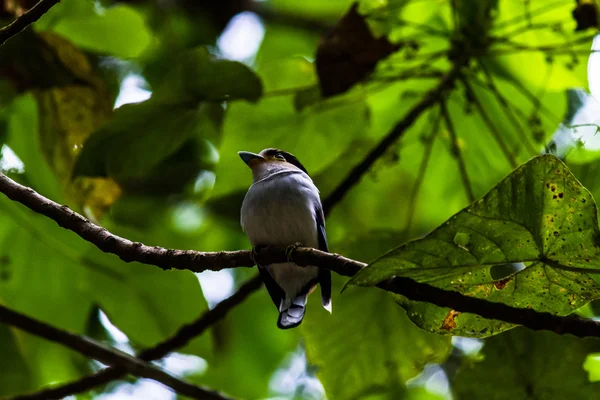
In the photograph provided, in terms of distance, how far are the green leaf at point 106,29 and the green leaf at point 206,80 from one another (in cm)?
69

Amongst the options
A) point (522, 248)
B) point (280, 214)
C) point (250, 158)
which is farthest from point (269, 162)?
point (522, 248)

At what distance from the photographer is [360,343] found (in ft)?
8.96

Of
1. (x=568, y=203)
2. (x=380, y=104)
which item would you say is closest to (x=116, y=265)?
(x=380, y=104)

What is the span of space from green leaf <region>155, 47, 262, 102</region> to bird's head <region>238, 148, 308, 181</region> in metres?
0.23

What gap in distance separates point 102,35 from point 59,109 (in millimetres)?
499

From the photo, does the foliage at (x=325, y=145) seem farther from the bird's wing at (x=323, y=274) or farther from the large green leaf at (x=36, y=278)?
the bird's wing at (x=323, y=274)

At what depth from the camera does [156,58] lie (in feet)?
16.5

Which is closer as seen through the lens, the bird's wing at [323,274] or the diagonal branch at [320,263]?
the diagonal branch at [320,263]

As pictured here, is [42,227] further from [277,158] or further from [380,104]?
[380,104]

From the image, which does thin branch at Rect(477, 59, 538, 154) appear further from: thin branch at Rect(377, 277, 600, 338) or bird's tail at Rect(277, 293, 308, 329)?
thin branch at Rect(377, 277, 600, 338)

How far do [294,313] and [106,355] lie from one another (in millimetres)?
753

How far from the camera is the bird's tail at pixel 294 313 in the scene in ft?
7.65

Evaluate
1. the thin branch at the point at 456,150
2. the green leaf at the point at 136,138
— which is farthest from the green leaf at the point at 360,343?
the green leaf at the point at 136,138

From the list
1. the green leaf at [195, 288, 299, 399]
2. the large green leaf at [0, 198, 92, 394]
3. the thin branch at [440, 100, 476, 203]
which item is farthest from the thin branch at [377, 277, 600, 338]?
the green leaf at [195, 288, 299, 399]
